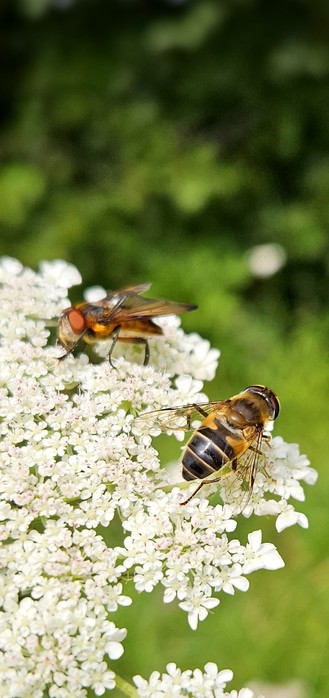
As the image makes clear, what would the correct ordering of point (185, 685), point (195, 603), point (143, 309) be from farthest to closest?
point (143, 309) < point (195, 603) < point (185, 685)

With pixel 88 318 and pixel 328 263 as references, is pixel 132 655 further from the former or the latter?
pixel 328 263

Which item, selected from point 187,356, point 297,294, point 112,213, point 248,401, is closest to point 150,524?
point 248,401

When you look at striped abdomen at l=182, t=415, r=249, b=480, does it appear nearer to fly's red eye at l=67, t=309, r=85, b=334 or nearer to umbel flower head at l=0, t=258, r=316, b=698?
umbel flower head at l=0, t=258, r=316, b=698

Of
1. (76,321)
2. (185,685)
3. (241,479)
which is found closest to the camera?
(185,685)

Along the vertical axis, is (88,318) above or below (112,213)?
below

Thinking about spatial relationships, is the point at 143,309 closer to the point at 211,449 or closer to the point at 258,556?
the point at 211,449

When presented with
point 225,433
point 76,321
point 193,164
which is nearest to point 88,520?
point 225,433

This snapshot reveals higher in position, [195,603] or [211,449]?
[211,449]
